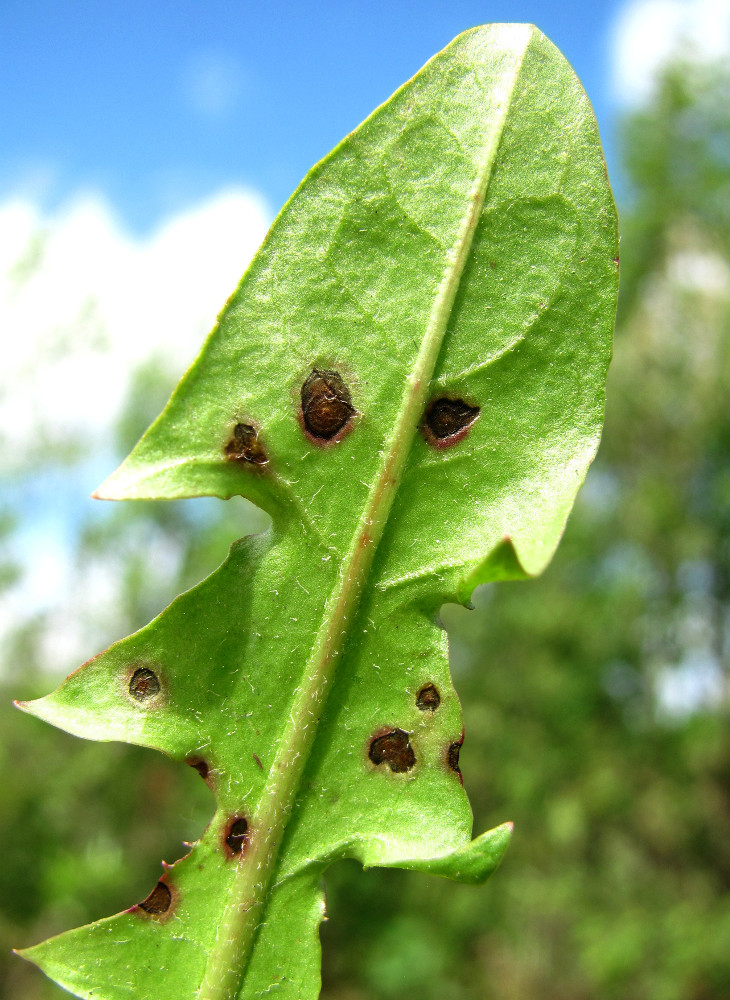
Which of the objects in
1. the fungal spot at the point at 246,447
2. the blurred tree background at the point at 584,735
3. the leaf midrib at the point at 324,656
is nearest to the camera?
the leaf midrib at the point at 324,656

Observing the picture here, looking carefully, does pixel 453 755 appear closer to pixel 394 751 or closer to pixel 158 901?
pixel 394 751

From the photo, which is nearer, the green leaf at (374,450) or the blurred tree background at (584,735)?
the green leaf at (374,450)

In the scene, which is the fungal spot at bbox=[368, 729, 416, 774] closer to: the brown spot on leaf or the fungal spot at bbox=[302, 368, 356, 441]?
the brown spot on leaf

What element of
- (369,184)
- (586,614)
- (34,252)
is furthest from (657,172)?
(369,184)

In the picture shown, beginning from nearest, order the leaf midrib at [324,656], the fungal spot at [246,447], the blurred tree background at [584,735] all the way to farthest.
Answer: the leaf midrib at [324,656] → the fungal spot at [246,447] → the blurred tree background at [584,735]

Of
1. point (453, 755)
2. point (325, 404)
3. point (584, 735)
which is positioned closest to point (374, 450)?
point (325, 404)

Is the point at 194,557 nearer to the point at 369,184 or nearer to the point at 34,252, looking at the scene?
the point at 34,252

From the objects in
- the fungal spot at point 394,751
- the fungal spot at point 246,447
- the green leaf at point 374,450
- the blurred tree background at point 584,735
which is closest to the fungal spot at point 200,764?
the green leaf at point 374,450

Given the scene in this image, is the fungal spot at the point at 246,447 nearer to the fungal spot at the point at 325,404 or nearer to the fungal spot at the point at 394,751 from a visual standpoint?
the fungal spot at the point at 325,404
